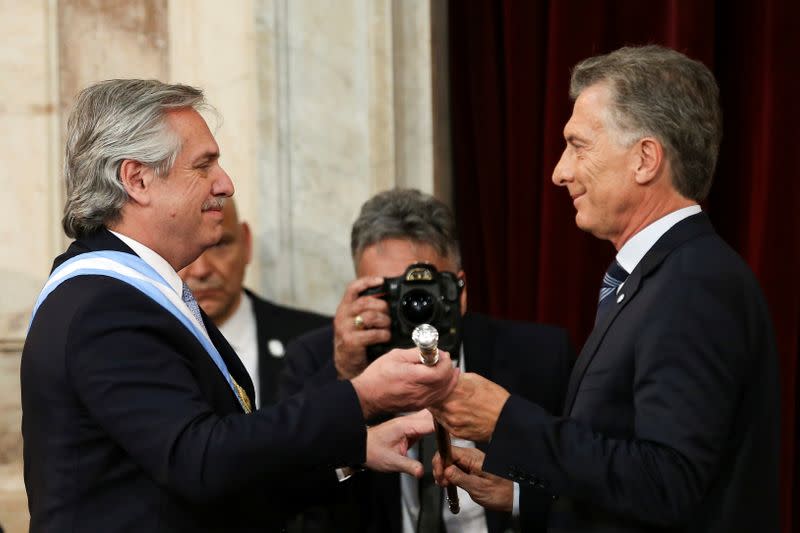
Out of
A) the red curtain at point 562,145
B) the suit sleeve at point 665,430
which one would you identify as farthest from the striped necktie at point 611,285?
the red curtain at point 562,145

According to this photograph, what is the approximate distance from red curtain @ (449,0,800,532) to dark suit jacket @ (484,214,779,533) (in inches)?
39.9

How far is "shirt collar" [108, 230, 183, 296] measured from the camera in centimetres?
193

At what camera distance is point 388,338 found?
8.16 feet

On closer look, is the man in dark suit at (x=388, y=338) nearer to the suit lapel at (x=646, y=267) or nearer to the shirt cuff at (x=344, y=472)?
the shirt cuff at (x=344, y=472)

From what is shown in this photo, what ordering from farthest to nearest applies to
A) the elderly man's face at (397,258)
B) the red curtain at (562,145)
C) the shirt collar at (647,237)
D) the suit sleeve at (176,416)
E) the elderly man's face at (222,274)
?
the elderly man's face at (222,274) < the red curtain at (562,145) < the elderly man's face at (397,258) < the shirt collar at (647,237) < the suit sleeve at (176,416)

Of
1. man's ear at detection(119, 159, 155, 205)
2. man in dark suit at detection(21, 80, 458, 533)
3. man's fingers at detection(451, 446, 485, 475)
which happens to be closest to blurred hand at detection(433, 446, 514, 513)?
man's fingers at detection(451, 446, 485, 475)

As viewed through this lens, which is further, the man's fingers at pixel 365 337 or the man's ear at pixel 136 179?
the man's fingers at pixel 365 337

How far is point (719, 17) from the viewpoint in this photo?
3014 millimetres

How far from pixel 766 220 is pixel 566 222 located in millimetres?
522

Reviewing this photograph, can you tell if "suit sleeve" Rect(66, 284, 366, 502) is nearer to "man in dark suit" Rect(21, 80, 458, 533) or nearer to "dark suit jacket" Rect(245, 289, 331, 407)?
"man in dark suit" Rect(21, 80, 458, 533)

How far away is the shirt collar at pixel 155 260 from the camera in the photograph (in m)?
1.93

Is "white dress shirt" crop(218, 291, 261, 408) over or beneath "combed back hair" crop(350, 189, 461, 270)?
beneath

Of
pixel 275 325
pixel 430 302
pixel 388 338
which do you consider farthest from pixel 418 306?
pixel 275 325

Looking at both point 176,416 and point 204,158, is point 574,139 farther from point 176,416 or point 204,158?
point 176,416
